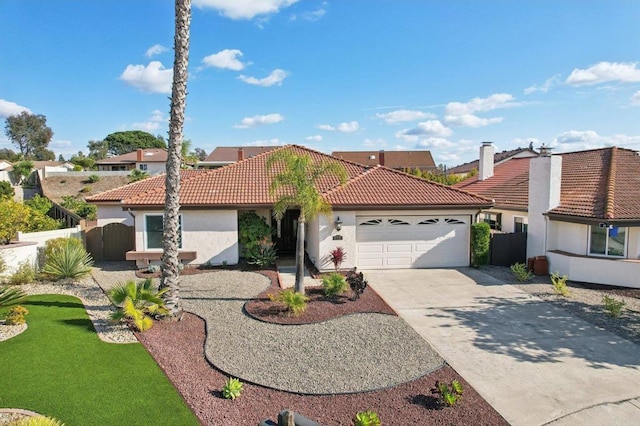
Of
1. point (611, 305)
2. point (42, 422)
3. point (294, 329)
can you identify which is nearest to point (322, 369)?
point (294, 329)

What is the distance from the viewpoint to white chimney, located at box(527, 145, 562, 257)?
1642cm

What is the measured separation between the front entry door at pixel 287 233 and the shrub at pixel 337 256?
163 inches

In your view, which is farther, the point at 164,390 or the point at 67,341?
the point at 67,341

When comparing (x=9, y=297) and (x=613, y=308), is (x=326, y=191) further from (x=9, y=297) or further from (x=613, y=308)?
(x=9, y=297)

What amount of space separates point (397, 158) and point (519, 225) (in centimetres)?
5136

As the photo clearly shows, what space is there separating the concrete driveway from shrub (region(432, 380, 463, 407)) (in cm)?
58

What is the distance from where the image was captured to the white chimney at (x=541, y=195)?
53.9ft

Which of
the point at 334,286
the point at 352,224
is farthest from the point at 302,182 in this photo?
the point at 352,224

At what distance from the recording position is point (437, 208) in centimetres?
1678

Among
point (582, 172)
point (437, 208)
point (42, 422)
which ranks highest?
point (582, 172)

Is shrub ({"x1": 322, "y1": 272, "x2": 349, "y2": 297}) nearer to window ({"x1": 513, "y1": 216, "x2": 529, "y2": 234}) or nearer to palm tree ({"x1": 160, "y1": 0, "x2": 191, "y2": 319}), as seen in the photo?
palm tree ({"x1": 160, "y1": 0, "x2": 191, "y2": 319})

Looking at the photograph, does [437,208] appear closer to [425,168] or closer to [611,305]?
[611,305]

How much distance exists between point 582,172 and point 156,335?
60.9ft

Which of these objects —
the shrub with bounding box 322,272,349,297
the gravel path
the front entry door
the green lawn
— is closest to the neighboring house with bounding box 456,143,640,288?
the gravel path
